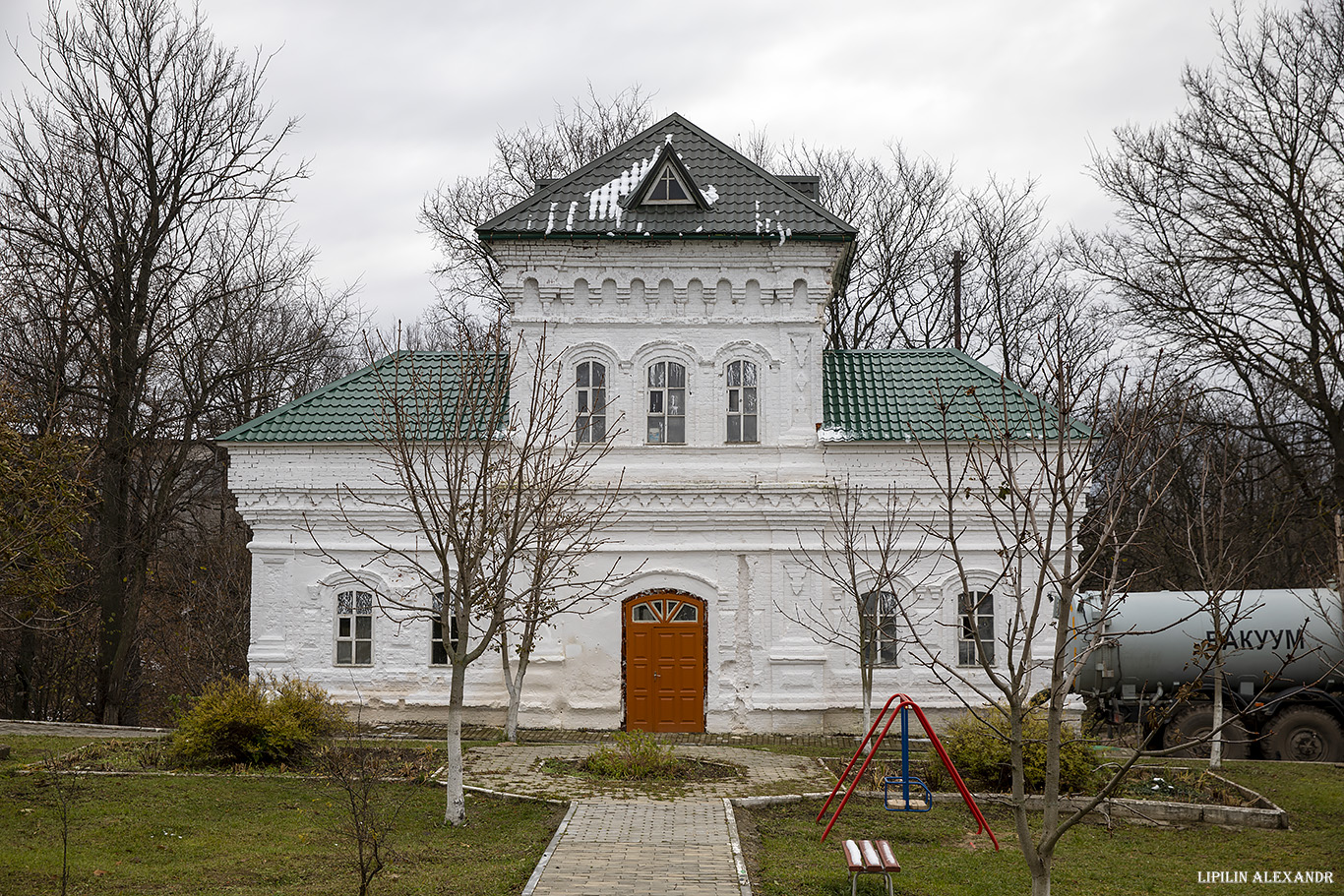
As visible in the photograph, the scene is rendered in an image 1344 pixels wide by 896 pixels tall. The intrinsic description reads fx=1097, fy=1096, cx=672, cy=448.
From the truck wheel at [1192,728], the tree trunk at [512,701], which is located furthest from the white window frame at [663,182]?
the truck wheel at [1192,728]

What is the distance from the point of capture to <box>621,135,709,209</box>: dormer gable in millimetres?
18906

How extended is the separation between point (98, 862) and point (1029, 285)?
30.0 metres

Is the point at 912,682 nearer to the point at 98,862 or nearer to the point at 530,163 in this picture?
the point at 98,862

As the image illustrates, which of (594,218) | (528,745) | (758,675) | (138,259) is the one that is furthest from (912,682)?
(138,259)

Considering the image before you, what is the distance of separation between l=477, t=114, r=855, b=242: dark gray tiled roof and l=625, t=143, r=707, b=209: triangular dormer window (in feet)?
0.37

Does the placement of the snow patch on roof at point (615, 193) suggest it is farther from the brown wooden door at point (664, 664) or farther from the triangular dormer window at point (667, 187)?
the brown wooden door at point (664, 664)

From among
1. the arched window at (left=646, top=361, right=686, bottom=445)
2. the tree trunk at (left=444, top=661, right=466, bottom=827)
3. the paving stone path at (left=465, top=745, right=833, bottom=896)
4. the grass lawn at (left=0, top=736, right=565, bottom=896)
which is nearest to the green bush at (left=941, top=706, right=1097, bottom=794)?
the paving stone path at (left=465, top=745, right=833, bottom=896)

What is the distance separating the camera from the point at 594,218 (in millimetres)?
18781

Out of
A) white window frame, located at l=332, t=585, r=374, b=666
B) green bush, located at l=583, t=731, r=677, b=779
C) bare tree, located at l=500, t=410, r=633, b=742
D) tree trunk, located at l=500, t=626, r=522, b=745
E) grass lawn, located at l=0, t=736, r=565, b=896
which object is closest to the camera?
grass lawn, located at l=0, t=736, r=565, b=896

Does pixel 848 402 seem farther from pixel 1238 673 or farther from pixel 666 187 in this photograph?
pixel 1238 673

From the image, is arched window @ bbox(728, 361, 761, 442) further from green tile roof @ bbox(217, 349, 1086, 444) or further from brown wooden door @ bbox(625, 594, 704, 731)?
brown wooden door @ bbox(625, 594, 704, 731)

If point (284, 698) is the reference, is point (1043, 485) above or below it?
above

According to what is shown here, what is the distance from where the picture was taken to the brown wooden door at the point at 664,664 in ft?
60.0

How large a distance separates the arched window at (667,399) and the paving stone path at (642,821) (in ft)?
17.7
